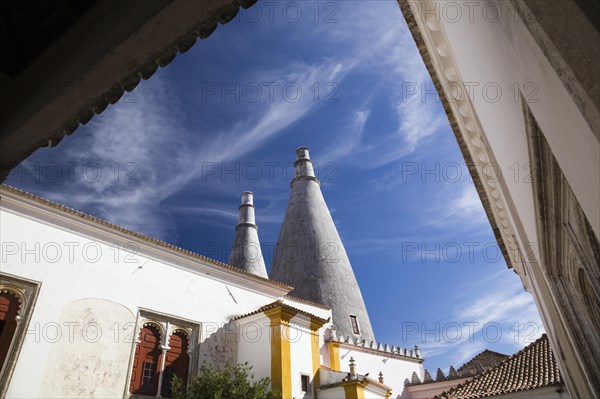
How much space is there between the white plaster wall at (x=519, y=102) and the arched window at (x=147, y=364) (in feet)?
32.9

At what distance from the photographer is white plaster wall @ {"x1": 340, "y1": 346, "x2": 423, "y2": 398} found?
17016 millimetres

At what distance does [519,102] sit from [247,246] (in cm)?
2676

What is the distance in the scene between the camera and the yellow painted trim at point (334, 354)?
15914mm

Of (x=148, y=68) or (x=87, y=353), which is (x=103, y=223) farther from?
(x=148, y=68)

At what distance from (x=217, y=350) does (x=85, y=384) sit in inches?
147

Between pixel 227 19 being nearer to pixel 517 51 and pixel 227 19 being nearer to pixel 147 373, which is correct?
pixel 517 51

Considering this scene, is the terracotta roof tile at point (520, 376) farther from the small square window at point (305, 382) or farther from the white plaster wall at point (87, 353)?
the white plaster wall at point (87, 353)

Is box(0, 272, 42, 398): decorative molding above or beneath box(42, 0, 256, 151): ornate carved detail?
above

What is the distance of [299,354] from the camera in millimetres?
11766

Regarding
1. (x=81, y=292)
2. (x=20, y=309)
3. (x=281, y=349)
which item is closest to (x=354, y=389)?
(x=281, y=349)

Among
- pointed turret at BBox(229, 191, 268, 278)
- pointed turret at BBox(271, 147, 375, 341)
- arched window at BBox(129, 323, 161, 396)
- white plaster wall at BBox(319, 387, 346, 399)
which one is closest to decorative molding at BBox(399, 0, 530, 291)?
white plaster wall at BBox(319, 387, 346, 399)

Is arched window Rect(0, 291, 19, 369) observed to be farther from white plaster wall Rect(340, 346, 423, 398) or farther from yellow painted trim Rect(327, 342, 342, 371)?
white plaster wall Rect(340, 346, 423, 398)

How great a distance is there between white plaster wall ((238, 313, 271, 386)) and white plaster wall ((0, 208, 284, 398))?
0.83 metres

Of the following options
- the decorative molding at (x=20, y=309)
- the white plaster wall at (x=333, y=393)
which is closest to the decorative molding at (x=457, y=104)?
the white plaster wall at (x=333, y=393)
